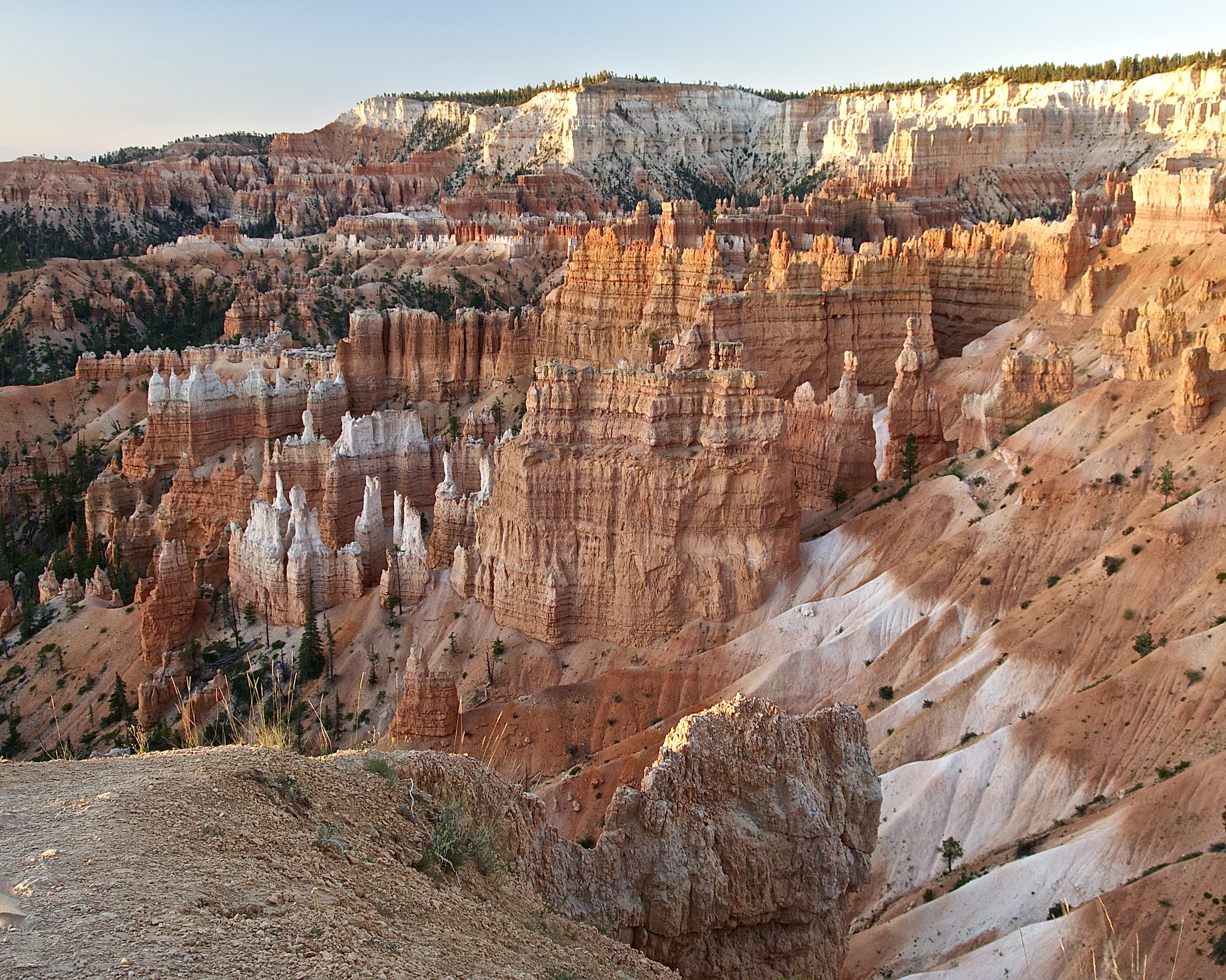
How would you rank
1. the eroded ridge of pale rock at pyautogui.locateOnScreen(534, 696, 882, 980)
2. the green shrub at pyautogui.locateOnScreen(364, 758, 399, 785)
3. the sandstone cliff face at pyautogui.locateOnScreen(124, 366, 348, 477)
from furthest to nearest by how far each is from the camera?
the sandstone cliff face at pyautogui.locateOnScreen(124, 366, 348, 477) → the eroded ridge of pale rock at pyautogui.locateOnScreen(534, 696, 882, 980) → the green shrub at pyautogui.locateOnScreen(364, 758, 399, 785)

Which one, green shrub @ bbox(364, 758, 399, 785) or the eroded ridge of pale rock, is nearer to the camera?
green shrub @ bbox(364, 758, 399, 785)

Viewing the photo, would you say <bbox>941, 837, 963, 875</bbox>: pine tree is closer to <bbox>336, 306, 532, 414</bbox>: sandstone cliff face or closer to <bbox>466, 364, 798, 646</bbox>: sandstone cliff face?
<bbox>466, 364, 798, 646</bbox>: sandstone cliff face

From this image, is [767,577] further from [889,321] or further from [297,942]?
[297,942]

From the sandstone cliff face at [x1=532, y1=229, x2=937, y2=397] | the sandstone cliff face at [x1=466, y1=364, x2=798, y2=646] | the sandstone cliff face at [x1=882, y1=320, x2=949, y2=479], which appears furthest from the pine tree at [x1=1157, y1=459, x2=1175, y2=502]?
the sandstone cliff face at [x1=532, y1=229, x2=937, y2=397]

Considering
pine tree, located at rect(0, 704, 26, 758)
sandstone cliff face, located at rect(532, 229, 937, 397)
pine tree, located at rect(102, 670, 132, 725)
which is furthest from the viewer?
sandstone cliff face, located at rect(532, 229, 937, 397)

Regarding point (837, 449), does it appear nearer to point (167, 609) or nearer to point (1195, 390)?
point (1195, 390)

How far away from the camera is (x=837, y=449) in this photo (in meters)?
44.2

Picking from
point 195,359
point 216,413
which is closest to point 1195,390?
A: point 216,413

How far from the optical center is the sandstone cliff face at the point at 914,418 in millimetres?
44375

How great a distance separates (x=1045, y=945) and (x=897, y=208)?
89.8 m

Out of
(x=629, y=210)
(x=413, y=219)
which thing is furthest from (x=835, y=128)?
(x=413, y=219)

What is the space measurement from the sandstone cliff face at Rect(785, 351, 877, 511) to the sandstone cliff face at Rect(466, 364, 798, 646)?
549 centimetres

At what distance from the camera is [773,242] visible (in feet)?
228

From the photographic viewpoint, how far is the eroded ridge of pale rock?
661 inches
